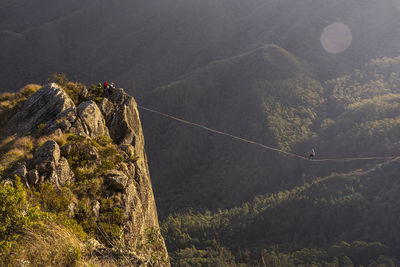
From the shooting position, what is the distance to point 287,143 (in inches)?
4397

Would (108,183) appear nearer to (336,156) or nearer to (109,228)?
(109,228)

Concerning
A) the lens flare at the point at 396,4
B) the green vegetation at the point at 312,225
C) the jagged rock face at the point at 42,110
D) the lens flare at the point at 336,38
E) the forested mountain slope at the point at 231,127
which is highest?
the lens flare at the point at 396,4

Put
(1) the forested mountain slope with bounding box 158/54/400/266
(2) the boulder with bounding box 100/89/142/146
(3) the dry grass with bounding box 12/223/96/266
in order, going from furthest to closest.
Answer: (1) the forested mountain slope with bounding box 158/54/400/266 → (2) the boulder with bounding box 100/89/142/146 → (3) the dry grass with bounding box 12/223/96/266

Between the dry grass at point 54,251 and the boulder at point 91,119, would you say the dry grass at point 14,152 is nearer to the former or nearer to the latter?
the boulder at point 91,119

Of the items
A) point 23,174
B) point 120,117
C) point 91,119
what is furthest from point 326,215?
point 23,174

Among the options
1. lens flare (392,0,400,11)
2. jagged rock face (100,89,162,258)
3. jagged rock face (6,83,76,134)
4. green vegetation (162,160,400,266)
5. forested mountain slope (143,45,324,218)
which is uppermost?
lens flare (392,0,400,11)

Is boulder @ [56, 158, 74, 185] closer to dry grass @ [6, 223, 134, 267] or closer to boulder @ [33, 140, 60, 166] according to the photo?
boulder @ [33, 140, 60, 166]

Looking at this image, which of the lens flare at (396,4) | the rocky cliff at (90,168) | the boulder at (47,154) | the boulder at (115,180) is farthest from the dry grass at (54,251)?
the lens flare at (396,4)

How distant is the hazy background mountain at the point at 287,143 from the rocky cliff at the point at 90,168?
55.5 meters

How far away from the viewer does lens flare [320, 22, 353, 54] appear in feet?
528

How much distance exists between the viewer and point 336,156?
347 ft

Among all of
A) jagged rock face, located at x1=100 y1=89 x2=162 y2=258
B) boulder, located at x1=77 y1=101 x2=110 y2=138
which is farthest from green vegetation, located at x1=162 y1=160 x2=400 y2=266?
boulder, located at x1=77 y1=101 x2=110 y2=138

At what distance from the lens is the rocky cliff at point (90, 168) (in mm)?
8375

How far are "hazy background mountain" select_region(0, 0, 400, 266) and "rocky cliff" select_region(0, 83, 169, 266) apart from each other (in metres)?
55.5
